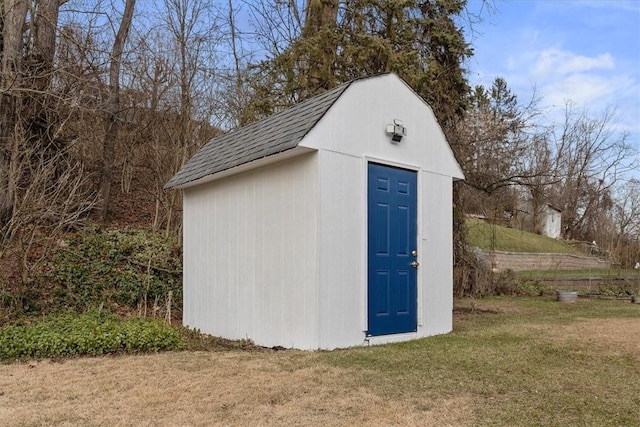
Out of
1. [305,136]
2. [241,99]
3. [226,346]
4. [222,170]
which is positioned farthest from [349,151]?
[241,99]

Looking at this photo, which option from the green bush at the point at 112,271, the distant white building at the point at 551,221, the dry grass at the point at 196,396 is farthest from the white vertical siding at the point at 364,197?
the distant white building at the point at 551,221

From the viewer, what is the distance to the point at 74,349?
5.50 m

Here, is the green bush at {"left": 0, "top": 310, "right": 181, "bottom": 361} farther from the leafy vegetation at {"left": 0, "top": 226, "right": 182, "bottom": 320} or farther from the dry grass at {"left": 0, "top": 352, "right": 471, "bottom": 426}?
the leafy vegetation at {"left": 0, "top": 226, "right": 182, "bottom": 320}

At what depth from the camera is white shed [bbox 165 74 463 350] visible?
575cm

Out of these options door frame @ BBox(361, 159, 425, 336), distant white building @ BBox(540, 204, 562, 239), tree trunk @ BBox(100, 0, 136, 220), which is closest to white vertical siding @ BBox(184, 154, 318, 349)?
door frame @ BBox(361, 159, 425, 336)

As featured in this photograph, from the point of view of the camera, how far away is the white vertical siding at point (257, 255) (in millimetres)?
5773

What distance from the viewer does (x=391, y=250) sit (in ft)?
21.1

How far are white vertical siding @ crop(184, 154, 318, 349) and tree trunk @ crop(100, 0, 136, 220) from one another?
5.17m

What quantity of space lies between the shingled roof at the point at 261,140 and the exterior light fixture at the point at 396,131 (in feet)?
2.63

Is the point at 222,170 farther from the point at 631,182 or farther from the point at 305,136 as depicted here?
the point at 631,182

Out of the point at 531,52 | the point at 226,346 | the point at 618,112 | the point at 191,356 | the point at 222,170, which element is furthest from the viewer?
the point at 618,112

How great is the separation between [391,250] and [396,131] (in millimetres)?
1491

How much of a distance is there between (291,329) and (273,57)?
8361 mm

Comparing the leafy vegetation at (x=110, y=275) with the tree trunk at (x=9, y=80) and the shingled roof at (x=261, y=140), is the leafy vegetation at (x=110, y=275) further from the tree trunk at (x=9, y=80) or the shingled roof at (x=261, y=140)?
the shingled roof at (x=261, y=140)
